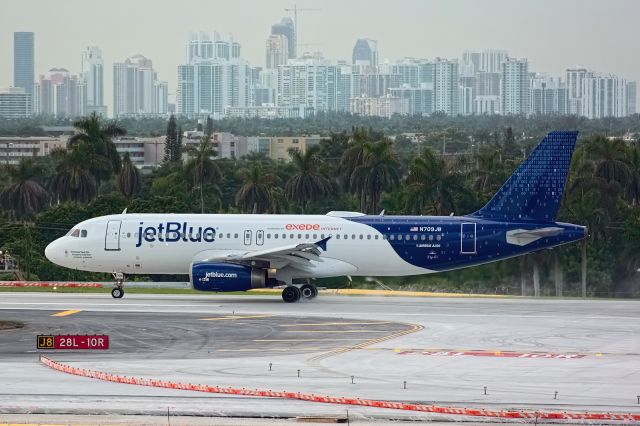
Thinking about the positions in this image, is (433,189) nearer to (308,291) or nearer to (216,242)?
(308,291)

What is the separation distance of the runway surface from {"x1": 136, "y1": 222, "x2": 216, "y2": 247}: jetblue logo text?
2.40 m

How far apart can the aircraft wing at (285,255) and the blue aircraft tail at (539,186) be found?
7220 mm

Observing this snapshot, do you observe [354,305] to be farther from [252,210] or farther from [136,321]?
[252,210]

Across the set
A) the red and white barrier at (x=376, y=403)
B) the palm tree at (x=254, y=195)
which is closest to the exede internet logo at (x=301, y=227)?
the red and white barrier at (x=376, y=403)

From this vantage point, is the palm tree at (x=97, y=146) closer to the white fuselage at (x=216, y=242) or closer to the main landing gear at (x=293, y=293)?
the white fuselage at (x=216, y=242)

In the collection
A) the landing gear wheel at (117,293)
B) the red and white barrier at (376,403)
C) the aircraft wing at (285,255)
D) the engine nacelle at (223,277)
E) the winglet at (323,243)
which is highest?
the winglet at (323,243)

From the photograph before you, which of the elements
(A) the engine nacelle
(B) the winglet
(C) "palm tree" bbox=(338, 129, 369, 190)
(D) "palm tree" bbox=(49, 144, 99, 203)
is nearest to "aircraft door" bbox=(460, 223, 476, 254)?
(B) the winglet

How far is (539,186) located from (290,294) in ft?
35.1

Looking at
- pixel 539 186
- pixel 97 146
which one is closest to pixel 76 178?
pixel 97 146

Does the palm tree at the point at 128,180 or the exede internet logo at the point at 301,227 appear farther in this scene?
the palm tree at the point at 128,180

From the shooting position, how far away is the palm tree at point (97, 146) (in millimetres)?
109812

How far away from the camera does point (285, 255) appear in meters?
51.8

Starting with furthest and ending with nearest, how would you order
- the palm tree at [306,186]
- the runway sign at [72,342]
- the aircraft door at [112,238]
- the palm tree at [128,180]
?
the palm tree at [128,180] < the palm tree at [306,186] < the aircraft door at [112,238] < the runway sign at [72,342]

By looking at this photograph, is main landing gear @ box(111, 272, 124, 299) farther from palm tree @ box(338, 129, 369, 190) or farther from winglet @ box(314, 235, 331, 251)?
palm tree @ box(338, 129, 369, 190)
